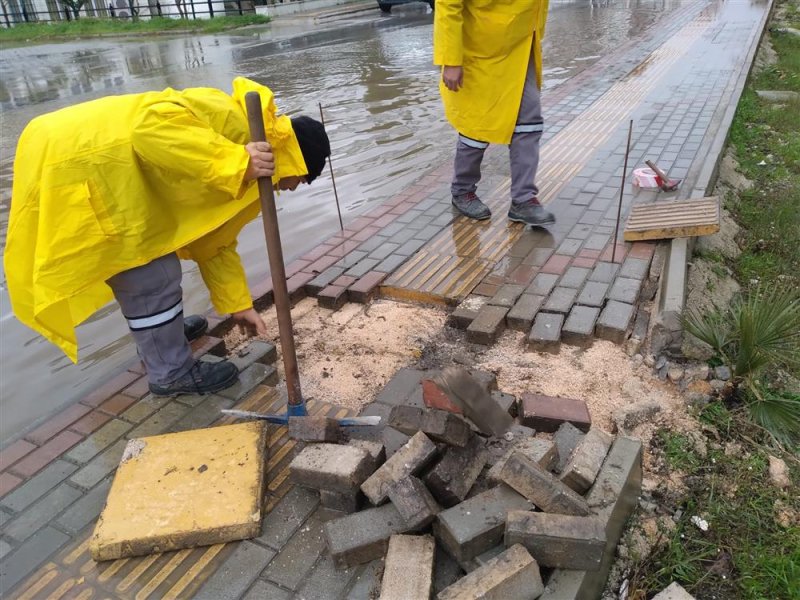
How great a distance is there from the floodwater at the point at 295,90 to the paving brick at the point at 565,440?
2.36 metres

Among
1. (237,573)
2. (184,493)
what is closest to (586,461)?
(237,573)

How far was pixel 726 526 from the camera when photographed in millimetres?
2324

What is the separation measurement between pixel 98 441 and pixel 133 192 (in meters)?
1.15

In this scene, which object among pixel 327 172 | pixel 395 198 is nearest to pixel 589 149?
pixel 395 198

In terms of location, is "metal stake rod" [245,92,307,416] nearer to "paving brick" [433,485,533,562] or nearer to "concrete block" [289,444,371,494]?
"concrete block" [289,444,371,494]

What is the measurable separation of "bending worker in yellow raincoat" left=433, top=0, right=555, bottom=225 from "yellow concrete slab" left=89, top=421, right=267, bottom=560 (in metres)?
2.79

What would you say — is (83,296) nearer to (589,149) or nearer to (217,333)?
(217,333)

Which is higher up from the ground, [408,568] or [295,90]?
[295,90]

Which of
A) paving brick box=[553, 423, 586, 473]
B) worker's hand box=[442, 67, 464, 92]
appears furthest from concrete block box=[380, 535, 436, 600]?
worker's hand box=[442, 67, 464, 92]

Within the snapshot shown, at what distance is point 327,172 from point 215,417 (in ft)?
13.0

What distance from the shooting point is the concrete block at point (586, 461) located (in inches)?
87.9

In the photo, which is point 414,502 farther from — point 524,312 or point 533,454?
point 524,312

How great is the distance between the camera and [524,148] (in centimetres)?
457

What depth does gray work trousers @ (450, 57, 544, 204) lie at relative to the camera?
449cm
